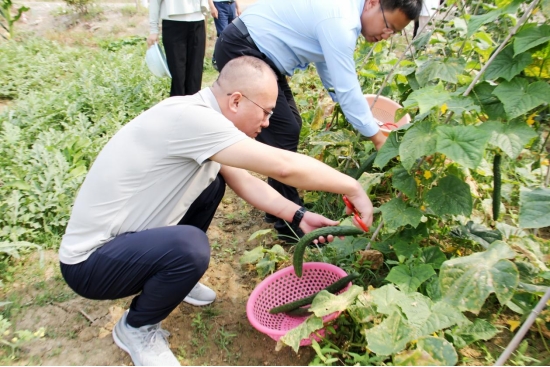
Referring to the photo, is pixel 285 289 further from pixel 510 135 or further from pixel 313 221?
pixel 510 135

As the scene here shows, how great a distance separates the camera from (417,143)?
6.09 feet

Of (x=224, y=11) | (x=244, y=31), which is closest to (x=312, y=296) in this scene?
(x=244, y=31)

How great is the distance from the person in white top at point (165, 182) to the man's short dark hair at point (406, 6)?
0.79 meters

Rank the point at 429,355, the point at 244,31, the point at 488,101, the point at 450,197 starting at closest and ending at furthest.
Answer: the point at 429,355 < the point at 488,101 < the point at 450,197 < the point at 244,31

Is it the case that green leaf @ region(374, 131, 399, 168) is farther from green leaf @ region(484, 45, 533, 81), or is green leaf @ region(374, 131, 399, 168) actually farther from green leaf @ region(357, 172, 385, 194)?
green leaf @ region(484, 45, 533, 81)

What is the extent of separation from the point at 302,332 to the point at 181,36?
3090mm

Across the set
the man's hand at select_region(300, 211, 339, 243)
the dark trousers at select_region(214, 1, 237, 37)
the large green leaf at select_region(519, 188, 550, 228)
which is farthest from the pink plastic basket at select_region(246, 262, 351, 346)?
the dark trousers at select_region(214, 1, 237, 37)

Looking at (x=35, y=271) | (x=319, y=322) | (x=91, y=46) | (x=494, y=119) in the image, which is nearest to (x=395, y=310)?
(x=319, y=322)

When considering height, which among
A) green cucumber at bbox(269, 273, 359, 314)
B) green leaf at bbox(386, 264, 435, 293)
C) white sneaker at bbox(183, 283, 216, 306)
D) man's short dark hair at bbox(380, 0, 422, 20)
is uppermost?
man's short dark hair at bbox(380, 0, 422, 20)

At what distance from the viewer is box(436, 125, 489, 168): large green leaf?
5.51 feet

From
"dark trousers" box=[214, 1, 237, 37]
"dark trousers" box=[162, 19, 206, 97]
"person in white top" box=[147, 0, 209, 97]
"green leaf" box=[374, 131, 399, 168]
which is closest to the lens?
"green leaf" box=[374, 131, 399, 168]

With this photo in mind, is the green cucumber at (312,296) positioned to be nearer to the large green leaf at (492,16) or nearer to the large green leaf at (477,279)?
the large green leaf at (477,279)

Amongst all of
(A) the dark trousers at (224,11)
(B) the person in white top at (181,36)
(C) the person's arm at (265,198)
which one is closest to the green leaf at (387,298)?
(C) the person's arm at (265,198)

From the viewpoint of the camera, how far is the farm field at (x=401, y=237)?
174cm
